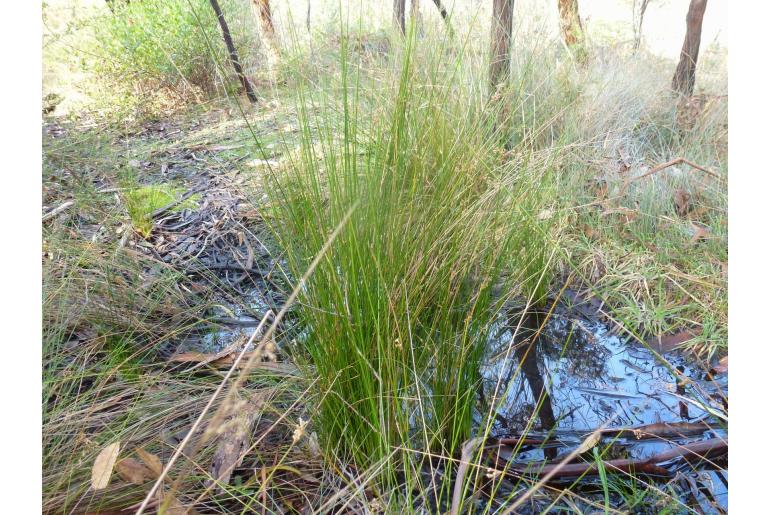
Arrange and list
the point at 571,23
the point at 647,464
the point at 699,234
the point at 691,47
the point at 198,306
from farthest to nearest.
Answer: the point at 571,23 → the point at 691,47 → the point at 699,234 → the point at 198,306 → the point at 647,464

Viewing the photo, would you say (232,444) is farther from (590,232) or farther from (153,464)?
(590,232)

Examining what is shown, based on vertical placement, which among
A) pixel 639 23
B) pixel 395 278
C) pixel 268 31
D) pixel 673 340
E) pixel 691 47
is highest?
pixel 268 31

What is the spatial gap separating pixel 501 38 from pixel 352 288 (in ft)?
6.80

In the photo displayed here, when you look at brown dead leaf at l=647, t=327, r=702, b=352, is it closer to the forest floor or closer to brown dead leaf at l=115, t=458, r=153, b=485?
the forest floor

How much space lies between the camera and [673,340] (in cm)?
170

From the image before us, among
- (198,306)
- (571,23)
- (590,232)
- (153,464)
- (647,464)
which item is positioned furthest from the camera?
(571,23)

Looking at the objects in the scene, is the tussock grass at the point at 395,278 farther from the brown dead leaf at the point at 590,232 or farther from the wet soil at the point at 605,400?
the brown dead leaf at the point at 590,232

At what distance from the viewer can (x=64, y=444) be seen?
3.62ft

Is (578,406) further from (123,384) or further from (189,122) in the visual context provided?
(189,122)

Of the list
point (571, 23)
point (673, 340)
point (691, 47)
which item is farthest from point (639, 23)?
point (673, 340)

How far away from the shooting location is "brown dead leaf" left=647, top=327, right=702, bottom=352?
1.68 meters

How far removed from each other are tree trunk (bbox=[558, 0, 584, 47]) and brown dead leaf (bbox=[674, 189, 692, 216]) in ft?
5.73

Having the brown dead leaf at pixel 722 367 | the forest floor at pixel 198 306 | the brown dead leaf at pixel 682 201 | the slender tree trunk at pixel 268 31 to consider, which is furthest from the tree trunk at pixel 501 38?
the brown dead leaf at pixel 722 367

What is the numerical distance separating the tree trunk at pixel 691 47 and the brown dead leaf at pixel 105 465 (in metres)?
3.46
